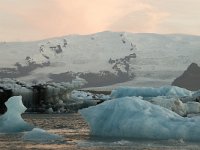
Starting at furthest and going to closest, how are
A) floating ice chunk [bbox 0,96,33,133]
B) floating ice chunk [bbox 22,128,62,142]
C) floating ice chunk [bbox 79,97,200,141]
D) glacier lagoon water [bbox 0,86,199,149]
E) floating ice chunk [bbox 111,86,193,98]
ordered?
floating ice chunk [bbox 111,86,193,98], floating ice chunk [bbox 0,96,33,133], floating ice chunk [bbox 22,128,62,142], floating ice chunk [bbox 79,97,200,141], glacier lagoon water [bbox 0,86,199,149]

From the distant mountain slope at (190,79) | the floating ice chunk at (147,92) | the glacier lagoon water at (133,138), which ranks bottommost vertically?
the distant mountain slope at (190,79)

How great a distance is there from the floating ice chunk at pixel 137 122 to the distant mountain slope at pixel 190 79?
160 meters

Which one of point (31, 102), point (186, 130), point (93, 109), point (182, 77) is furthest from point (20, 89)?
point (182, 77)

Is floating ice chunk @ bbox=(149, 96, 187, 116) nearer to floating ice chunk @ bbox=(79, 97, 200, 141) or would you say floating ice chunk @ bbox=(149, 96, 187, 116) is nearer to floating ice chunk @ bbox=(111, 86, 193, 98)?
floating ice chunk @ bbox=(79, 97, 200, 141)

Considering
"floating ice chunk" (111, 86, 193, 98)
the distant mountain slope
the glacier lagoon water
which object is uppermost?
the glacier lagoon water

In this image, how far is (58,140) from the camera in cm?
2280

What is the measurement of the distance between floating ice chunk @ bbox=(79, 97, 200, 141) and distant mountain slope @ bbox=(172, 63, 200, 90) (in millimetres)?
159579

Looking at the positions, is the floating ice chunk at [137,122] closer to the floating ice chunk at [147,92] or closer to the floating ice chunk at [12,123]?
the floating ice chunk at [12,123]

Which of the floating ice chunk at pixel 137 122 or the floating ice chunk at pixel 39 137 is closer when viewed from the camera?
the floating ice chunk at pixel 137 122

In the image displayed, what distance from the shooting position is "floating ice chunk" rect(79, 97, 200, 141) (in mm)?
21891

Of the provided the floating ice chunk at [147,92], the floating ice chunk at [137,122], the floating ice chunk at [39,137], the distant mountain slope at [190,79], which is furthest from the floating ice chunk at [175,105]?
the distant mountain slope at [190,79]

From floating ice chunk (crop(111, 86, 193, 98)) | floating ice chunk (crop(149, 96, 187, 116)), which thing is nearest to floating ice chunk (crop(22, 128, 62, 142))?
floating ice chunk (crop(149, 96, 187, 116))

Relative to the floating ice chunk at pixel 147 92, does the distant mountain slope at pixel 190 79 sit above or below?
below

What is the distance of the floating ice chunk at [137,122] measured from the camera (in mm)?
21891
